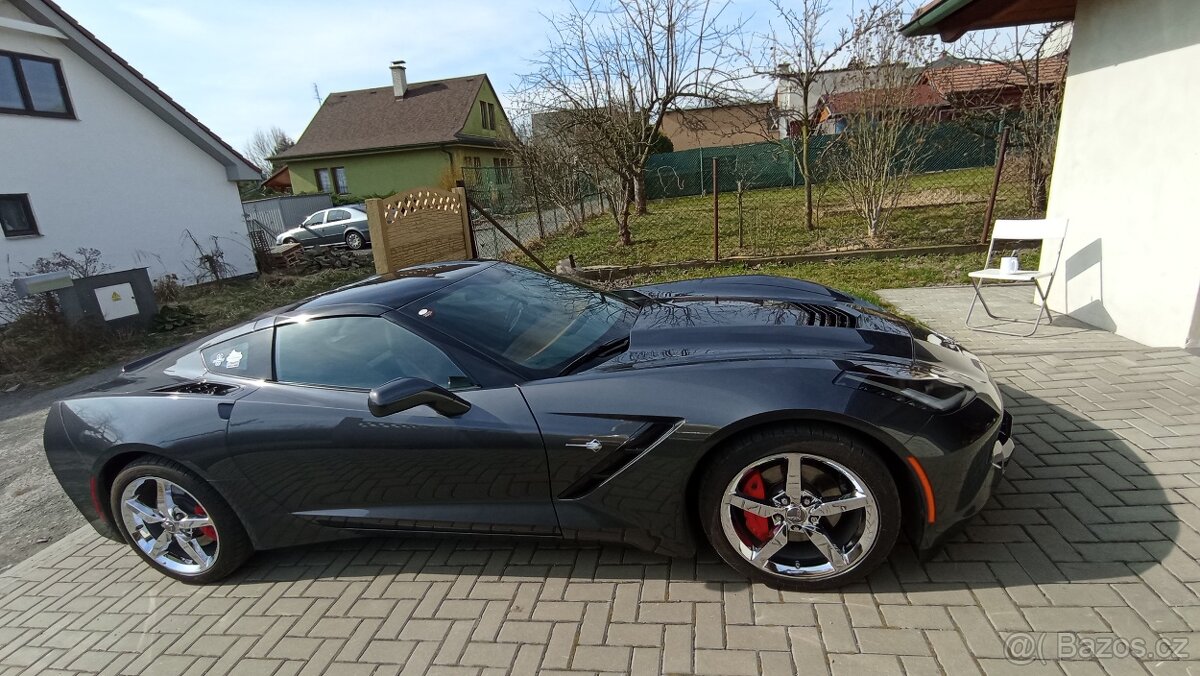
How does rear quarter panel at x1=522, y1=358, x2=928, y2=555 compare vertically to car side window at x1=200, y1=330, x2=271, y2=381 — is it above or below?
below

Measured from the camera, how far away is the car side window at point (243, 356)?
2.71 metres

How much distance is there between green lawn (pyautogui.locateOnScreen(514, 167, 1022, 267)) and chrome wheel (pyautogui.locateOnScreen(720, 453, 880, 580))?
741 cm

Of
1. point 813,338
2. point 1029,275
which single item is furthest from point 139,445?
point 1029,275

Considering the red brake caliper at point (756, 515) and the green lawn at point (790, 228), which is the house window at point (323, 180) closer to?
the green lawn at point (790, 228)

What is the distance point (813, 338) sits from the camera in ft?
8.16

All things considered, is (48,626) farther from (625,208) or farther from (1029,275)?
(625,208)

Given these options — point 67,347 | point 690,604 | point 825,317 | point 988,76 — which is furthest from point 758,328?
point 988,76

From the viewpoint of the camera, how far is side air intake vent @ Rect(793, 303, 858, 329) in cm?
269

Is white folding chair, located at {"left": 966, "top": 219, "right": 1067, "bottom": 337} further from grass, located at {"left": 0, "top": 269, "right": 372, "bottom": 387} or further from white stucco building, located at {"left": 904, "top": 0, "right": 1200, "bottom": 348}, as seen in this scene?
grass, located at {"left": 0, "top": 269, "right": 372, "bottom": 387}

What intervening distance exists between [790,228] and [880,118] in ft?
8.59

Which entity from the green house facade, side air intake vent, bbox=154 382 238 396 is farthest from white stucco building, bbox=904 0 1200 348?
the green house facade

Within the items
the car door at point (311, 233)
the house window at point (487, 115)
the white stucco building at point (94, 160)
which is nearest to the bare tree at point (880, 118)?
the white stucco building at point (94, 160)

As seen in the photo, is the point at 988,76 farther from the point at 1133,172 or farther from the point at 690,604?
the point at 690,604

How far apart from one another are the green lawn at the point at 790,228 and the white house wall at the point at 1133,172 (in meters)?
3.81
